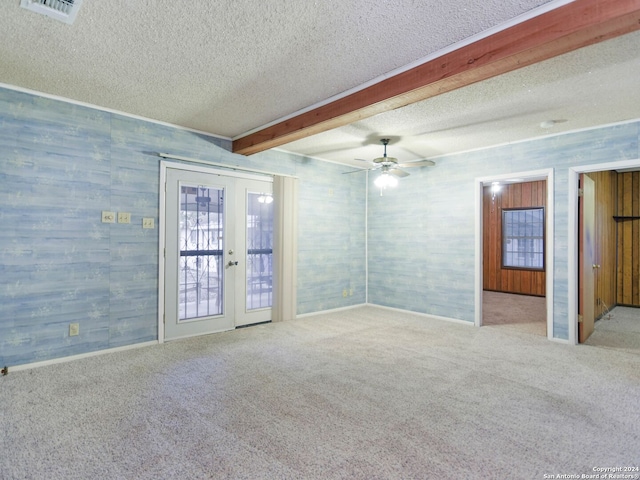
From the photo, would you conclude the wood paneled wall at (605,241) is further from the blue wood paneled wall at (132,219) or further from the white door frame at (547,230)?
the blue wood paneled wall at (132,219)

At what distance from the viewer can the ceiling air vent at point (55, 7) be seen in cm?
206

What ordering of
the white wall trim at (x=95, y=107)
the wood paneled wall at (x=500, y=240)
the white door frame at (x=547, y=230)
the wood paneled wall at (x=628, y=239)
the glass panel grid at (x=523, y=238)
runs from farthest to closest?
the glass panel grid at (x=523, y=238) → the wood paneled wall at (x=500, y=240) → the wood paneled wall at (x=628, y=239) → the white door frame at (x=547, y=230) → the white wall trim at (x=95, y=107)

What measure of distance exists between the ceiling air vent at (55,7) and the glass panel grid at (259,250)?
303cm

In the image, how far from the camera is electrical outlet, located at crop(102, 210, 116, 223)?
12.4 feet

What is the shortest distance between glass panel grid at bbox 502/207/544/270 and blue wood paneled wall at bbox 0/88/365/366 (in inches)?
280

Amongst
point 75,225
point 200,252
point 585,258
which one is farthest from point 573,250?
point 75,225

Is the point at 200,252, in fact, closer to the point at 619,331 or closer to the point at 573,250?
the point at 573,250

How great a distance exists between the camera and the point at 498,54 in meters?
2.24

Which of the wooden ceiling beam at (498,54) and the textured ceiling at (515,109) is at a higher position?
the textured ceiling at (515,109)

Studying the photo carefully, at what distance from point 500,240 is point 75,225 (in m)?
8.49

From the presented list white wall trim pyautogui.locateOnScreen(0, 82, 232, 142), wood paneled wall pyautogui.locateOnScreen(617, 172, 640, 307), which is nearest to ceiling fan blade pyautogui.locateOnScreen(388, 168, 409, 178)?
white wall trim pyautogui.locateOnScreen(0, 82, 232, 142)

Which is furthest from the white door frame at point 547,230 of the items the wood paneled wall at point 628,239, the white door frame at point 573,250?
the wood paneled wall at point 628,239

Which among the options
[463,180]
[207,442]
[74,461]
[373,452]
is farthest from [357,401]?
[463,180]

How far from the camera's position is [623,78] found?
9.63 feet
